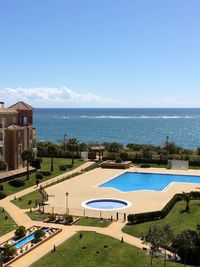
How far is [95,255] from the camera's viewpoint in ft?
90.3

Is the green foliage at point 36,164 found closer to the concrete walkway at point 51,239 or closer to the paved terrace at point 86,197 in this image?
the paved terrace at point 86,197

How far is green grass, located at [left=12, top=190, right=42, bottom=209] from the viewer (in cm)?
4091

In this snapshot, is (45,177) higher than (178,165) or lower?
lower

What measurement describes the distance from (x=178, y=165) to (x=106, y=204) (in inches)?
1000

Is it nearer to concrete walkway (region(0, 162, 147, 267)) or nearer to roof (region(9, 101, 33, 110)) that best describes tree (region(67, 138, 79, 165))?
roof (region(9, 101, 33, 110))

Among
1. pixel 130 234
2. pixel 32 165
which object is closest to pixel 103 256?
pixel 130 234

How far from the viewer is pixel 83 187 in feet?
164

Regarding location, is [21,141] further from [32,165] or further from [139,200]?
[139,200]

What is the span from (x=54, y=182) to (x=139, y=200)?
13.2 m

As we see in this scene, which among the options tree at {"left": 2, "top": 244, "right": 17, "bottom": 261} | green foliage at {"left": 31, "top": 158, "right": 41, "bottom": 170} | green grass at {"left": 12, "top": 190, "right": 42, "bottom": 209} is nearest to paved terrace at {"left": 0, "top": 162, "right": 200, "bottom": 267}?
tree at {"left": 2, "top": 244, "right": 17, "bottom": 261}

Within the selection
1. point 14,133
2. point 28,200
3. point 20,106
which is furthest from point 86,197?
point 20,106

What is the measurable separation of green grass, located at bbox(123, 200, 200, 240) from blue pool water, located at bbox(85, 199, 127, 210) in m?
5.53

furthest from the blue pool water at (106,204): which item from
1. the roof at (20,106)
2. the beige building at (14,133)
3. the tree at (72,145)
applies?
the tree at (72,145)

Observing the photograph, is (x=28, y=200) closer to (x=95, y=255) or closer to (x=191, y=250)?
(x=95, y=255)
